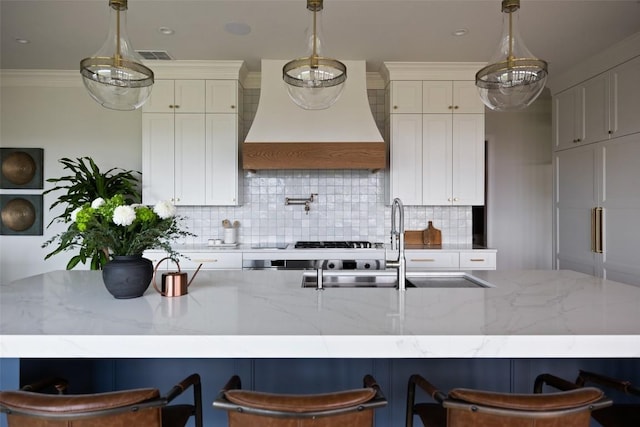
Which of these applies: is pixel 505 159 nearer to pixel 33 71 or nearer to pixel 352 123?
pixel 352 123

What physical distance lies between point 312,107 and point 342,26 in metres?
1.27

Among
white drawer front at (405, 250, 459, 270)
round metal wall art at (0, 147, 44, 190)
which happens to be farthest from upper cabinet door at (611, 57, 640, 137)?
round metal wall art at (0, 147, 44, 190)

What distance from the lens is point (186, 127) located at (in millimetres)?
3732

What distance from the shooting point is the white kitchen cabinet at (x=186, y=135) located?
3725 mm

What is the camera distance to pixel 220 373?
1.55 metres

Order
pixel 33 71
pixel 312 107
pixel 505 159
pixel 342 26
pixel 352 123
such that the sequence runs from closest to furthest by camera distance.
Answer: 1. pixel 312 107
2. pixel 342 26
3. pixel 352 123
4. pixel 33 71
5. pixel 505 159

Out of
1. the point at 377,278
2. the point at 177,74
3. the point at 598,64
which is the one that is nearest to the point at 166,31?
the point at 177,74

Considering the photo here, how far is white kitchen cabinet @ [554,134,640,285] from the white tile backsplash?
177cm

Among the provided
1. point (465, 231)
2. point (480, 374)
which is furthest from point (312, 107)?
point (465, 231)

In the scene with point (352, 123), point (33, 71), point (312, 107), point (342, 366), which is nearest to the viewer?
point (342, 366)

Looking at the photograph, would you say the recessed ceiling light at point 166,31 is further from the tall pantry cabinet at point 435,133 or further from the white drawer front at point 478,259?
the white drawer front at point 478,259

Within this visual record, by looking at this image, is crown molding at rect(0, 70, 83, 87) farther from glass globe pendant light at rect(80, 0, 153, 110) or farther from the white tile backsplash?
glass globe pendant light at rect(80, 0, 153, 110)

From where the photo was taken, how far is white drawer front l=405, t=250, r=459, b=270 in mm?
3566

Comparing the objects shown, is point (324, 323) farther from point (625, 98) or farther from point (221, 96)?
point (625, 98)
